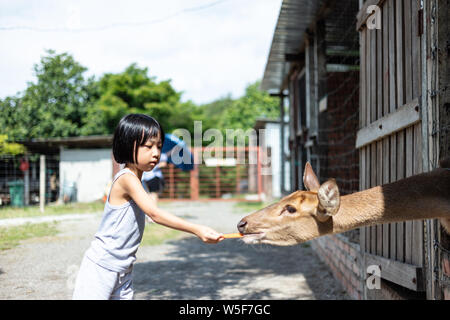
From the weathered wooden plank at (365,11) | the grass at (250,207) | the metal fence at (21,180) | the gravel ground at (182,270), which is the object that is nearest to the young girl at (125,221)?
the gravel ground at (182,270)

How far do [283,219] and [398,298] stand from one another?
5.33 feet

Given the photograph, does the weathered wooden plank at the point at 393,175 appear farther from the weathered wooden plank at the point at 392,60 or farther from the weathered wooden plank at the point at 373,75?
the weathered wooden plank at the point at 373,75

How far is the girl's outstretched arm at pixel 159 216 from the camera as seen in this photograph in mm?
2510

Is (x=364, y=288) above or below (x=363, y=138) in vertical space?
below

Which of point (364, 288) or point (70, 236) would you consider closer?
point (364, 288)

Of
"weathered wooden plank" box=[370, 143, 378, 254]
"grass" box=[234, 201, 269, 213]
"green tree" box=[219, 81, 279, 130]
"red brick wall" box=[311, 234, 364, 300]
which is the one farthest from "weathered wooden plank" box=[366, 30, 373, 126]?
"green tree" box=[219, 81, 279, 130]

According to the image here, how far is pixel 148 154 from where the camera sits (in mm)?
2766

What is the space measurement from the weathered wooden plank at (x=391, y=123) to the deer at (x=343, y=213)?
51 cm

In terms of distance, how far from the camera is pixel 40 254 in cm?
405

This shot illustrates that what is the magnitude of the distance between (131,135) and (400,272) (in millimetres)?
2297

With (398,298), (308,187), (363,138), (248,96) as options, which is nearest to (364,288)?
(398,298)
